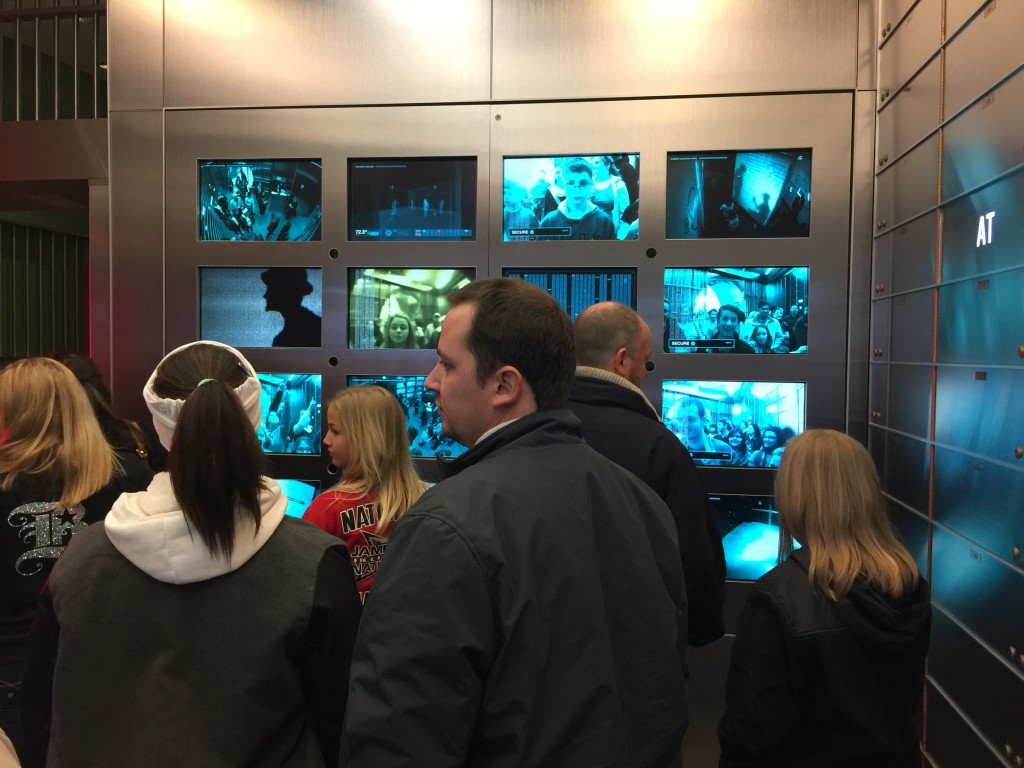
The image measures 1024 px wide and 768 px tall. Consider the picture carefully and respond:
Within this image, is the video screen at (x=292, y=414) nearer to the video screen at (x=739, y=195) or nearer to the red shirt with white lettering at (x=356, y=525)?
the red shirt with white lettering at (x=356, y=525)

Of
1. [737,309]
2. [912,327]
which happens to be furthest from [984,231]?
[737,309]

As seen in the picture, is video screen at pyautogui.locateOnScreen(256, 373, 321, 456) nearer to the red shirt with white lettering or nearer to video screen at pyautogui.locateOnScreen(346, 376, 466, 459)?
video screen at pyautogui.locateOnScreen(346, 376, 466, 459)

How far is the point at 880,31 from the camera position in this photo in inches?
122

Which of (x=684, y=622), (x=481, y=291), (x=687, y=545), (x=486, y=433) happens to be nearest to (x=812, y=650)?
(x=684, y=622)

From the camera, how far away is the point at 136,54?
360 cm

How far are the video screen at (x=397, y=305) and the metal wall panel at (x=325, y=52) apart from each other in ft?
2.44

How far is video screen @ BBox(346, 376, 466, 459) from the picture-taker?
3506 millimetres

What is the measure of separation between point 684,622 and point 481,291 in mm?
660

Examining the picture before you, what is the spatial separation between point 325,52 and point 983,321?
2.78m

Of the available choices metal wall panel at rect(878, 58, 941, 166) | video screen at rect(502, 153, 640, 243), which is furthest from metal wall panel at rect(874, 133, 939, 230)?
video screen at rect(502, 153, 640, 243)

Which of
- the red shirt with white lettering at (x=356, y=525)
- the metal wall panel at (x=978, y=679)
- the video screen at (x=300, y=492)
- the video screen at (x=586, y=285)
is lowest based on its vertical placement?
the metal wall panel at (x=978, y=679)

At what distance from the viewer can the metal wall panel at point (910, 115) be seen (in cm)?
255

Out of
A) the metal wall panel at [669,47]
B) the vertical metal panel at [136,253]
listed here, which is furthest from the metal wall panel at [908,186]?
the vertical metal panel at [136,253]

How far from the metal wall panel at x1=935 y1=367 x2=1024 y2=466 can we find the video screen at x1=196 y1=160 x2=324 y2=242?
2548 millimetres
